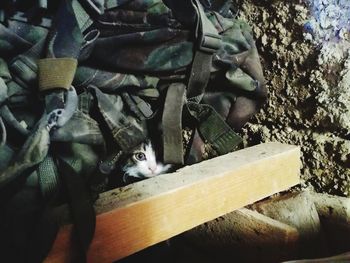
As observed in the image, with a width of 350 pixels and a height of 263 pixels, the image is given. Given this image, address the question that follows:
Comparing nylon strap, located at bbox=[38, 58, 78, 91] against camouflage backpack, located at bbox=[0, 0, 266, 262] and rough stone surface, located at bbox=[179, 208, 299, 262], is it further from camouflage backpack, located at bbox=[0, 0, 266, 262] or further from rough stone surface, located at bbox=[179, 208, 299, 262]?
rough stone surface, located at bbox=[179, 208, 299, 262]

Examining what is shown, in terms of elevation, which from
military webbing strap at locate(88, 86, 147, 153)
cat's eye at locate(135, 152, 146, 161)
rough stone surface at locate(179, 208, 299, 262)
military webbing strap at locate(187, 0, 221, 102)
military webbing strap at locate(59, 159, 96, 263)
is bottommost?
rough stone surface at locate(179, 208, 299, 262)

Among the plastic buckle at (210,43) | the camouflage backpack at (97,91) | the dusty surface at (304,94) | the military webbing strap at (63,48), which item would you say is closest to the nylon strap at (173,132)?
the camouflage backpack at (97,91)

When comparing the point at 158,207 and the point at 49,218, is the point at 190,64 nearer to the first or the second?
the point at 158,207

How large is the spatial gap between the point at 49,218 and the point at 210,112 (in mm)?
453

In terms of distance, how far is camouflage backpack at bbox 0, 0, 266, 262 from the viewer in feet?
2.18

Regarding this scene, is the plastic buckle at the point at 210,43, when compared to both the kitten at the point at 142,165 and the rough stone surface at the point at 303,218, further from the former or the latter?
the rough stone surface at the point at 303,218

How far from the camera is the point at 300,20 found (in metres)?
1.02

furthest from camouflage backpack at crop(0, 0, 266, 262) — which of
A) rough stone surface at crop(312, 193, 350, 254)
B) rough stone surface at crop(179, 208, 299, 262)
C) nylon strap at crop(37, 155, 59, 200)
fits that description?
rough stone surface at crop(312, 193, 350, 254)

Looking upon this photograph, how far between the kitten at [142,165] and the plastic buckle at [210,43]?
26 centimetres

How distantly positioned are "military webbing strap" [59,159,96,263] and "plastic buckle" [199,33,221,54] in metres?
0.42

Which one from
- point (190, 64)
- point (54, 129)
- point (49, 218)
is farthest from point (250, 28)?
point (49, 218)

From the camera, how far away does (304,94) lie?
3.37 ft

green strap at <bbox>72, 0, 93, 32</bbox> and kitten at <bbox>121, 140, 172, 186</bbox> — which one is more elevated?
green strap at <bbox>72, 0, 93, 32</bbox>

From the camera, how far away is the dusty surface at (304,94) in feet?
3.21
